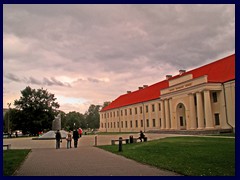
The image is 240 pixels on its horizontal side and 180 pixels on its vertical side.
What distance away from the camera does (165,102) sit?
46875 millimetres

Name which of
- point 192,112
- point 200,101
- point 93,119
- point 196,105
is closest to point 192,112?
point 192,112

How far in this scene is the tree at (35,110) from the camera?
5777cm

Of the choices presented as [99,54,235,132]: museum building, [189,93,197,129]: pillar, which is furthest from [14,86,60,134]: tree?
[189,93,197,129]: pillar

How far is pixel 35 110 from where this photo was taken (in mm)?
59406

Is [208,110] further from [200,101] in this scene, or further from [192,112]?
[192,112]

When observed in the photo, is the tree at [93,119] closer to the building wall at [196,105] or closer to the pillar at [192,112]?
the building wall at [196,105]

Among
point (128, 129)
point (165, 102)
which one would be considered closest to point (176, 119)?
point (165, 102)

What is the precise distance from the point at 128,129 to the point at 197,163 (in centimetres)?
5555

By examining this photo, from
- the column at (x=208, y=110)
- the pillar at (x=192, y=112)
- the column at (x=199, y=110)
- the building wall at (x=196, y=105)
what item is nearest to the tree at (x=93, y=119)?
the building wall at (x=196, y=105)

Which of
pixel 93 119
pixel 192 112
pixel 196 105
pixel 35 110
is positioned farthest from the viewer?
pixel 93 119

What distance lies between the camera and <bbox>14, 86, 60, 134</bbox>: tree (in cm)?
5777

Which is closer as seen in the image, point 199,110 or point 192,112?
point 199,110
